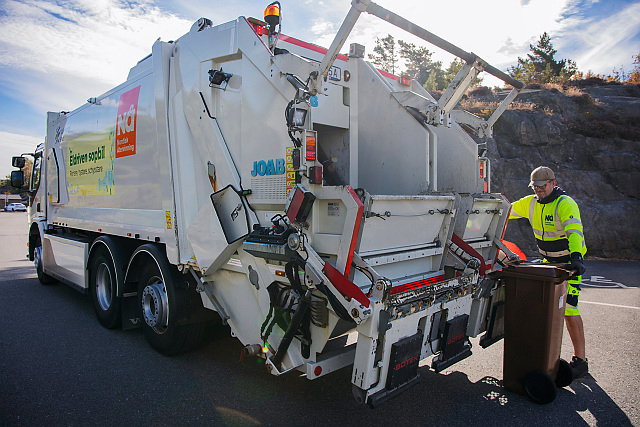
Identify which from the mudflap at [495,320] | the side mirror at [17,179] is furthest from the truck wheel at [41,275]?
the mudflap at [495,320]

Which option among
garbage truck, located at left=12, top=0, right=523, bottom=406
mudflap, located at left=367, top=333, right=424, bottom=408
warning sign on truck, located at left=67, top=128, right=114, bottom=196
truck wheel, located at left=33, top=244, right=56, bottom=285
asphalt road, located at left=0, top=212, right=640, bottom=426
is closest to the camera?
mudflap, located at left=367, top=333, right=424, bottom=408

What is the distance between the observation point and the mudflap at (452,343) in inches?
125

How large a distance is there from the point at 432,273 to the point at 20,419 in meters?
3.31

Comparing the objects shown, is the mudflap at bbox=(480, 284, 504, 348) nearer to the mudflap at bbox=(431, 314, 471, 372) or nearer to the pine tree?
the mudflap at bbox=(431, 314, 471, 372)

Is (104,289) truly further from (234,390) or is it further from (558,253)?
(558,253)

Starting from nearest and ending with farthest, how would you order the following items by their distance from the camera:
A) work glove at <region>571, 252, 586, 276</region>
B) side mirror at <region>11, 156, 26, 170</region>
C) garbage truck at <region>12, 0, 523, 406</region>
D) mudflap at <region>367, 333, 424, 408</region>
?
mudflap at <region>367, 333, 424, 408</region>, garbage truck at <region>12, 0, 523, 406</region>, work glove at <region>571, 252, 586, 276</region>, side mirror at <region>11, 156, 26, 170</region>

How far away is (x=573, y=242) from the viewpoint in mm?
3643

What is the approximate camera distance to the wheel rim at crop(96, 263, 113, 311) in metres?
5.43

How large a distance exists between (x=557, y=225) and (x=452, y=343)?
5.23ft

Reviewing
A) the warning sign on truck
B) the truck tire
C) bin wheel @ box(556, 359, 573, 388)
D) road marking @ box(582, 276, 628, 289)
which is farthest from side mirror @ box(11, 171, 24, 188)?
road marking @ box(582, 276, 628, 289)

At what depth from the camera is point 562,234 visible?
3912 millimetres

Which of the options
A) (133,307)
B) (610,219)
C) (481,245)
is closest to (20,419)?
(133,307)

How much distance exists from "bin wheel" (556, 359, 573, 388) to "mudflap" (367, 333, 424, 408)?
1455mm

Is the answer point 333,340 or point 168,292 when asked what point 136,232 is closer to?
point 168,292
